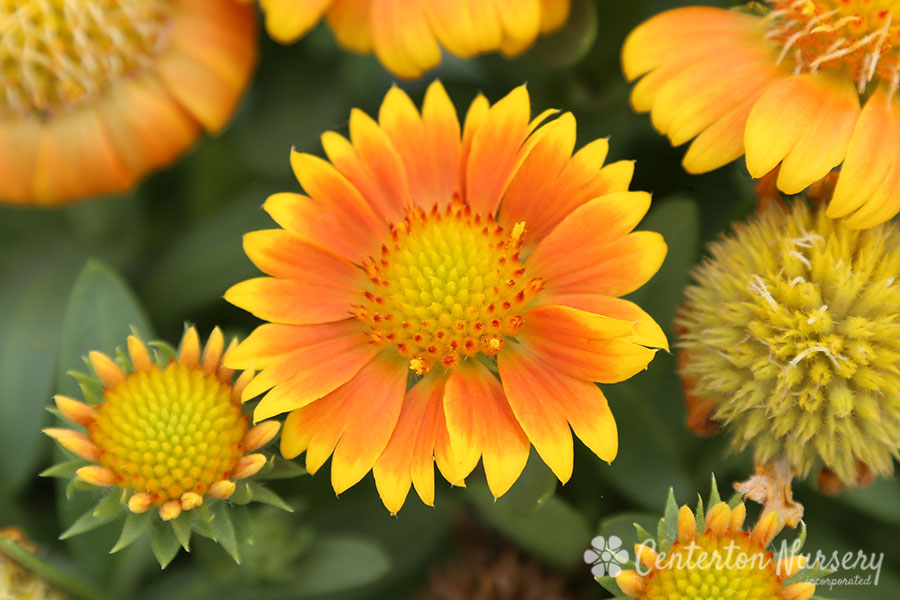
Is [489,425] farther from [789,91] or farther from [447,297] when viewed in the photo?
[789,91]

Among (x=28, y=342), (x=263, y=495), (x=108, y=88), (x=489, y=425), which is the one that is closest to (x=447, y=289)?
(x=489, y=425)

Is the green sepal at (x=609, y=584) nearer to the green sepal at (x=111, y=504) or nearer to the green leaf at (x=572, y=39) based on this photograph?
the green sepal at (x=111, y=504)

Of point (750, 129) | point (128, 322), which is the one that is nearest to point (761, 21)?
point (750, 129)

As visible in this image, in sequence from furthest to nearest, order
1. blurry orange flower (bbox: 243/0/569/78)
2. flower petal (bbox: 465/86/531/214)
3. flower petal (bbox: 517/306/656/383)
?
1. blurry orange flower (bbox: 243/0/569/78)
2. flower petal (bbox: 465/86/531/214)
3. flower petal (bbox: 517/306/656/383)

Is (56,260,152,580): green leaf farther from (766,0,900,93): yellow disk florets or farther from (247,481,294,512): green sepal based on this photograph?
(766,0,900,93): yellow disk florets

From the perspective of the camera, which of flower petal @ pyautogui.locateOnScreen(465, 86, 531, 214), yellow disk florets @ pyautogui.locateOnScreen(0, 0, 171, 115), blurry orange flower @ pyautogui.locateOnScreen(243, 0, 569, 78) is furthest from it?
yellow disk florets @ pyautogui.locateOnScreen(0, 0, 171, 115)

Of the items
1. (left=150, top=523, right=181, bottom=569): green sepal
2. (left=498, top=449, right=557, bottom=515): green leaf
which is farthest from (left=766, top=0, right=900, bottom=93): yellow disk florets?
(left=150, top=523, right=181, bottom=569): green sepal

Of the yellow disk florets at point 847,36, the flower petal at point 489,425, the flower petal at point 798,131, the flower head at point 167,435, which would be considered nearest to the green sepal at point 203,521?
the flower head at point 167,435
